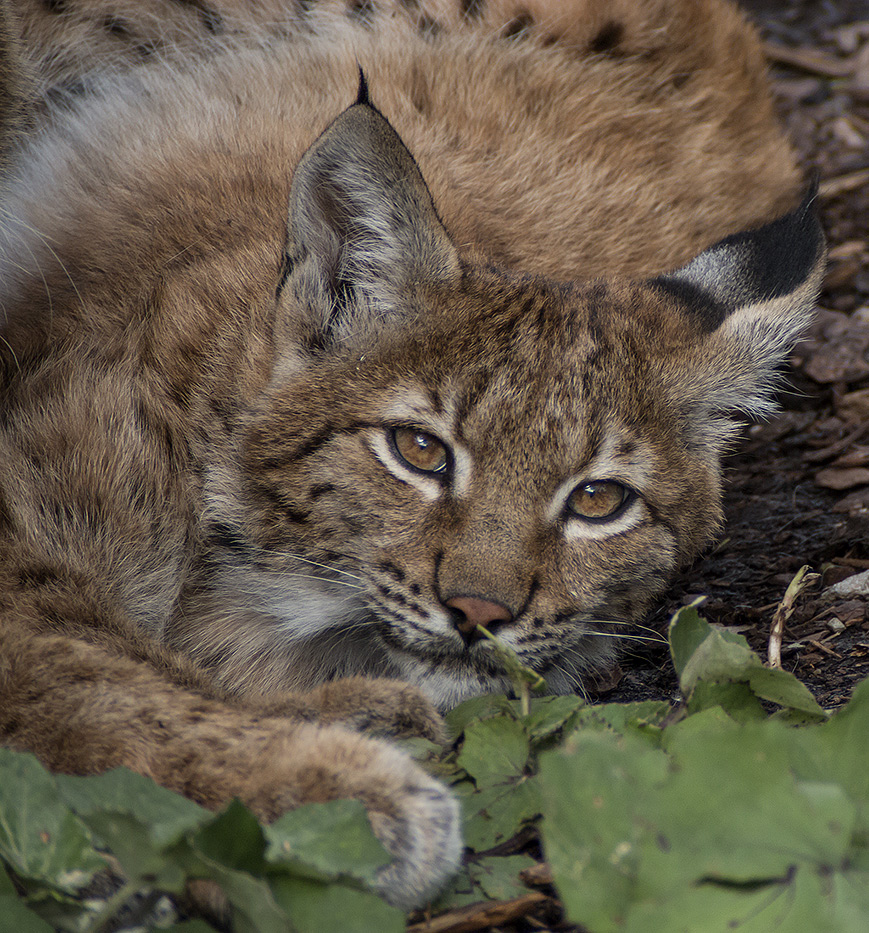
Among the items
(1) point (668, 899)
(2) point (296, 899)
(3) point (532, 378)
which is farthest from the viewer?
(3) point (532, 378)

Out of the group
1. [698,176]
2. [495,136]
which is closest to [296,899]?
[495,136]

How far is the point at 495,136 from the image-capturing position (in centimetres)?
375

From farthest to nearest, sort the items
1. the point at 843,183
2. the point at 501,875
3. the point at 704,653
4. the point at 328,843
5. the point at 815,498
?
the point at 843,183, the point at 815,498, the point at 704,653, the point at 501,875, the point at 328,843

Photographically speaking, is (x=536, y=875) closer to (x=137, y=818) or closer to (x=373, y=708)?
(x=373, y=708)

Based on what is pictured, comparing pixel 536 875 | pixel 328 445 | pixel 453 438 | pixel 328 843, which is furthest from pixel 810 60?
pixel 328 843

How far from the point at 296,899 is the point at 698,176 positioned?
10.4ft

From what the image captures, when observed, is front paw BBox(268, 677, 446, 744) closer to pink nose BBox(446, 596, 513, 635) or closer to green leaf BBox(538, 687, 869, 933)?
pink nose BBox(446, 596, 513, 635)

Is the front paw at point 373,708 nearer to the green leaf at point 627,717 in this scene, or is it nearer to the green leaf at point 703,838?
the green leaf at point 627,717

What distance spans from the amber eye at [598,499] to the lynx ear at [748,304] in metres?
0.34

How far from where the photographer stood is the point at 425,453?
2.71m

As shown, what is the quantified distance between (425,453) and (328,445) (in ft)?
0.82

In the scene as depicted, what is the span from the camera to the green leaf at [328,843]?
66.5 inches

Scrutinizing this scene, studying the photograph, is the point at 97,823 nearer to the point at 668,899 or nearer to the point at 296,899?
the point at 296,899

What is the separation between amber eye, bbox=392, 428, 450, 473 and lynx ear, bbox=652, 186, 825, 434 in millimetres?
696
